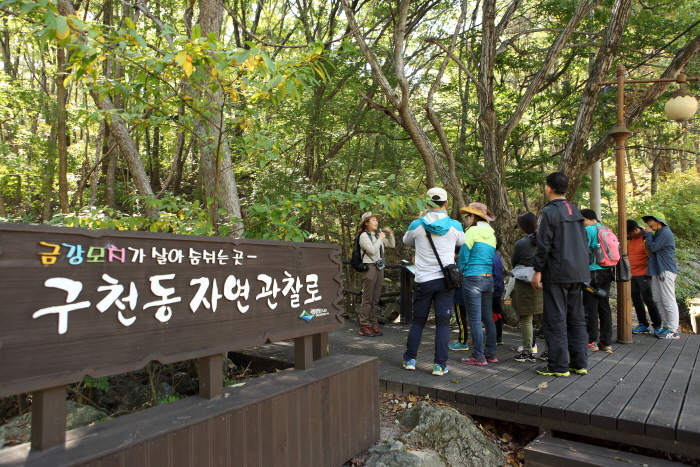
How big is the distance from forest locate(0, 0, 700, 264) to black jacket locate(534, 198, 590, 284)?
132 centimetres

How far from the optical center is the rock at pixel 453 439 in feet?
11.7

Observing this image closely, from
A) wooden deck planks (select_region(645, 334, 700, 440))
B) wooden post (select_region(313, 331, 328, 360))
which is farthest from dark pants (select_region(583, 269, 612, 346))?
wooden post (select_region(313, 331, 328, 360))

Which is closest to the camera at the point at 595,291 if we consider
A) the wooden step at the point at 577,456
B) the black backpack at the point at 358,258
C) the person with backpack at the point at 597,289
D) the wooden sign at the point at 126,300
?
the person with backpack at the point at 597,289

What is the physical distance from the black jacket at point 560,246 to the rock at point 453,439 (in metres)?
1.67

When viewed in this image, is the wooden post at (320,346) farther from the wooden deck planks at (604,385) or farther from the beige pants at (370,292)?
the beige pants at (370,292)

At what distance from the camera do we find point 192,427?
2.30 meters

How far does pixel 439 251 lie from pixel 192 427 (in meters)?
3.02

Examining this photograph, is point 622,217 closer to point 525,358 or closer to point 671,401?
point 525,358

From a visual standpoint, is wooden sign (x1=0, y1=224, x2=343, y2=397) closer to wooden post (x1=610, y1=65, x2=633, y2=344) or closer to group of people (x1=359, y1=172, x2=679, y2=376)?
group of people (x1=359, y1=172, x2=679, y2=376)

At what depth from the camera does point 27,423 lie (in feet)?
10.5

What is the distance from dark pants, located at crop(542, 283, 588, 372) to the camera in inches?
177

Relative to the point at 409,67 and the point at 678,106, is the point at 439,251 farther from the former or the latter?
the point at 409,67

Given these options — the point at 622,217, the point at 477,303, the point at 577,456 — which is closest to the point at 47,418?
the point at 577,456

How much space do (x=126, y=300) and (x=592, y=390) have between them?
3.90 meters
